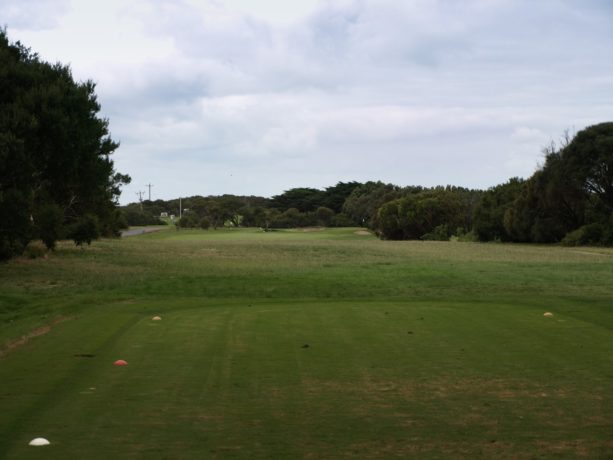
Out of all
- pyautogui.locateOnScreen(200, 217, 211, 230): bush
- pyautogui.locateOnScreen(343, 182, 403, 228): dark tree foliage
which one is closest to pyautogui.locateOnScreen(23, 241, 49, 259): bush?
pyautogui.locateOnScreen(343, 182, 403, 228): dark tree foliage

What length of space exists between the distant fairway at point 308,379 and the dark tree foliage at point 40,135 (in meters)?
10.1

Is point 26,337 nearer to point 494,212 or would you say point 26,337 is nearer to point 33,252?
point 33,252

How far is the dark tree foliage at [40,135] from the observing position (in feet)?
93.4

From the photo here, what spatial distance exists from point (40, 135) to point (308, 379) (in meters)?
24.8

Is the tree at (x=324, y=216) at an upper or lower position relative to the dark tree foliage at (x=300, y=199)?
lower

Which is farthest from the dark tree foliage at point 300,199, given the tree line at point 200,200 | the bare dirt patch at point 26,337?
the bare dirt patch at point 26,337

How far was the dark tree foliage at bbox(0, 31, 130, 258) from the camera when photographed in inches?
1120

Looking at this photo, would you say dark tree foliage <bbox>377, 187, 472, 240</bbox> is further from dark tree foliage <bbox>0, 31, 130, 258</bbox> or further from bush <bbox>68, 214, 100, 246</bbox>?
dark tree foliage <bbox>0, 31, 130, 258</bbox>

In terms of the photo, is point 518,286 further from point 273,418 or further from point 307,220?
point 307,220

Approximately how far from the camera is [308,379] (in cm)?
913

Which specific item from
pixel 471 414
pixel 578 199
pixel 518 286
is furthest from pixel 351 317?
pixel 578 199

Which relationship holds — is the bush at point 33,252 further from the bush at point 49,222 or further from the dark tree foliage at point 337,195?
the dark tree foliage at point 337,195

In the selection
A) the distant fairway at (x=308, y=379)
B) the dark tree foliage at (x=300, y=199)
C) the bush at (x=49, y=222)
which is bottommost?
the distant fairway at (x=308, y=379)

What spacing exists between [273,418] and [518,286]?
67.3ft
